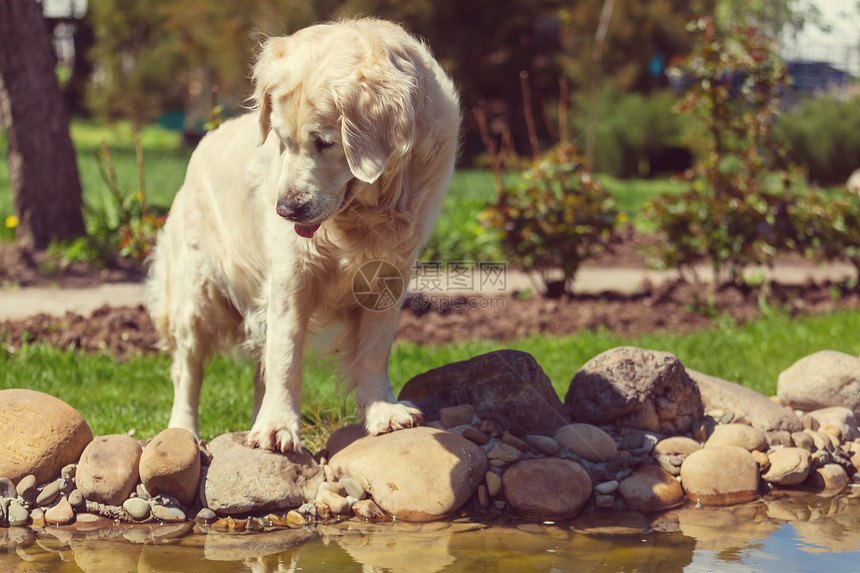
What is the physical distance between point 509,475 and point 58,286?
16.3ft

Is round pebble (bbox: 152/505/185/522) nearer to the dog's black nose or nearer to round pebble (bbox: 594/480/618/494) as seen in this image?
the dog's black nose

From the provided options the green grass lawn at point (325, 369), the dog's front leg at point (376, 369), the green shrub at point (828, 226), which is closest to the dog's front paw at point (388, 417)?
the dog's front leg at point (376, 369)

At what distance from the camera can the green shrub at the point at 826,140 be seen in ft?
48.0

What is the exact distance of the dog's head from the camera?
295 cm

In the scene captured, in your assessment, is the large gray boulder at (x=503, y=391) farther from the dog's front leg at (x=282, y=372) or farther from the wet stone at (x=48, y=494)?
the wet stone at (x=48, y=494)

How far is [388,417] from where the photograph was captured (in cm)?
362

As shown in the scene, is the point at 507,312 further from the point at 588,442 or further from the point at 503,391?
the point at 588,442

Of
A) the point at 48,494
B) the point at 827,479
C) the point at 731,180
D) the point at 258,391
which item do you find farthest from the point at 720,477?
the point at 731,180

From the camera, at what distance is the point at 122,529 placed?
10.6 ft

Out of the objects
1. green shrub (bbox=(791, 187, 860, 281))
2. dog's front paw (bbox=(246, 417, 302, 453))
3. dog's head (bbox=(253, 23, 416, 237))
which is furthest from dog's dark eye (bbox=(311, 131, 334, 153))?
green shrub (bbox=(791, 187, 860, 281))

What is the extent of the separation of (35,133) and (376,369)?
16.7 feet

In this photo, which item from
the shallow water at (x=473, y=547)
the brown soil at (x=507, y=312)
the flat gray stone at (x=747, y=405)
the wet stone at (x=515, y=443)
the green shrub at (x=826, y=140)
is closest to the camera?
the shallow water at (x=473, y=547)

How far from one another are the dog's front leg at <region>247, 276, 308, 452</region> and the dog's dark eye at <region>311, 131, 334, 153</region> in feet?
2.18

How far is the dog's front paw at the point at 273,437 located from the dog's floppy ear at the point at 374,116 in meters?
1.09
